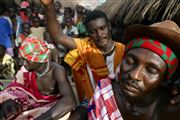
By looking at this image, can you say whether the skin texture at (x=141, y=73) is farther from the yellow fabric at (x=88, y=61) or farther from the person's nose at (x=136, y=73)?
the yellow fabric at (x=88, y=61)

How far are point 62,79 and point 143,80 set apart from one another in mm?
1293

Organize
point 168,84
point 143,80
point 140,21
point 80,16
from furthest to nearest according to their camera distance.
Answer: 1. point 80,16
2. point 140,21
3. point 168,84
4. point 143,80

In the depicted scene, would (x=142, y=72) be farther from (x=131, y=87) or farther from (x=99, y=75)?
(x=99, y=75)

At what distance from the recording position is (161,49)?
7.63ft

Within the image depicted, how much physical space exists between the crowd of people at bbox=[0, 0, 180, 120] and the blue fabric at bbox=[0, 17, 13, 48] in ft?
22.4

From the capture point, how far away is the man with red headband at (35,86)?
138 inches

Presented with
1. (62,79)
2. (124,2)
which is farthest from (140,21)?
(62,79)

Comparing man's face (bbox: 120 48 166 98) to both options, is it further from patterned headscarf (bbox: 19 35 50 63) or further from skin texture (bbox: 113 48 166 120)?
patterned headscarf (bbox: 19 35 50 63)

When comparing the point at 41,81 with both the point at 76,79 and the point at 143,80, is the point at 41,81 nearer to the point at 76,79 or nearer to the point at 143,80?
the point at 76,79

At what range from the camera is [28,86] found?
373 cm

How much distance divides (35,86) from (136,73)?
1.57 metres

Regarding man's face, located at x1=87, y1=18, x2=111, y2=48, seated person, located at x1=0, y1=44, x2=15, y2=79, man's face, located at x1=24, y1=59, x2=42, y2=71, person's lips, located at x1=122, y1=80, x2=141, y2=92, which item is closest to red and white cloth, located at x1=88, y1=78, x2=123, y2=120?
person's lips, located at x1=122, y1=80, x2=141, y2=92

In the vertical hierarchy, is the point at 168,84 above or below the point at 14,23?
above

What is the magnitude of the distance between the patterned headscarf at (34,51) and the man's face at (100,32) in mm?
426
